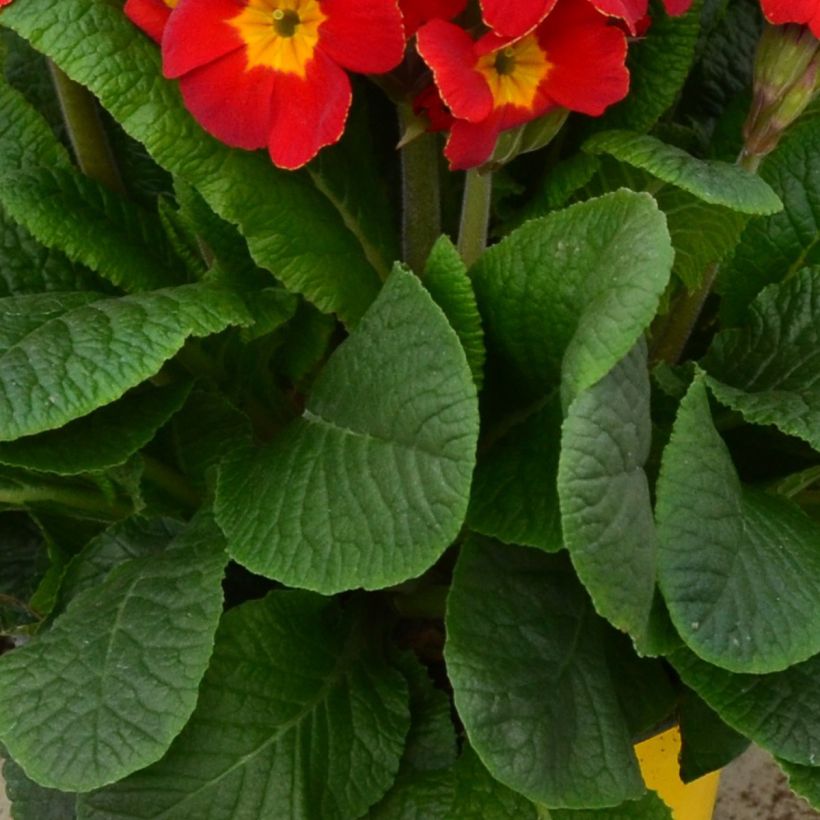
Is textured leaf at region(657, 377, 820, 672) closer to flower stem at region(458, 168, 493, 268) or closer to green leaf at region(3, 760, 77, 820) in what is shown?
flower stem at region(458, 168, 493, 268)

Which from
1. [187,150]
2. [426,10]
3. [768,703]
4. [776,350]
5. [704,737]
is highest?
[426,10]

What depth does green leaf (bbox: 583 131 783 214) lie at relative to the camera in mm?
753

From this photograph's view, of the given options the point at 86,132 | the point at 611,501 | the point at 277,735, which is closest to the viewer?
the point at 611,501

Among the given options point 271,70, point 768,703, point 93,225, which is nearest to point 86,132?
point 93,225

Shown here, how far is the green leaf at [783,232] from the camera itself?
37.1 inches

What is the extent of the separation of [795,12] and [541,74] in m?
0.15

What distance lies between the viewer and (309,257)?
89cm

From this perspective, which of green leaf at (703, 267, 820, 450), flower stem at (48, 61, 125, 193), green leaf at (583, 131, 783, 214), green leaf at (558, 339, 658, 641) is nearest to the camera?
green leaf at (558, 339, 658, 641)

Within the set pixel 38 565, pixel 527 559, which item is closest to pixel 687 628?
pixel 527 559

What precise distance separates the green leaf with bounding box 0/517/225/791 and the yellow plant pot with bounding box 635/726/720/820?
13.9 inches

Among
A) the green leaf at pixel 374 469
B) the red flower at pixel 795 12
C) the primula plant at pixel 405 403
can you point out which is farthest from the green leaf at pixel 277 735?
the red flower at pixel 795 12

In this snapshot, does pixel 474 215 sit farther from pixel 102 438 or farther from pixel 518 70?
pixel 102 438

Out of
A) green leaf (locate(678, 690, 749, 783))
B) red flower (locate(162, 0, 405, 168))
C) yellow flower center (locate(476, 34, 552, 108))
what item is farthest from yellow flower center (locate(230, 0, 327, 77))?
green leaf (locate(678, 690, 749, 783))

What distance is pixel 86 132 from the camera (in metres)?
0.98
